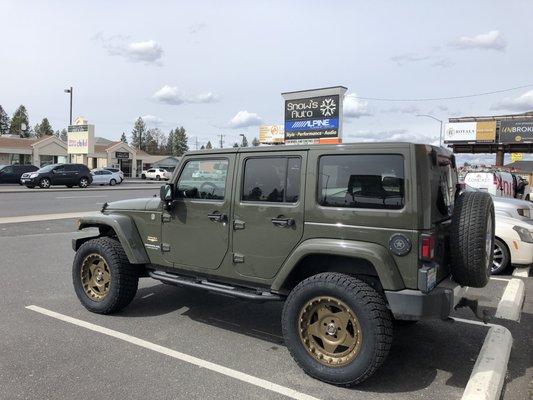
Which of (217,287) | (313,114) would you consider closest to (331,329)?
(217,287)

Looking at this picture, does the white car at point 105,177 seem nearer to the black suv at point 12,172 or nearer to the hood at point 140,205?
the black suv at point 12,172

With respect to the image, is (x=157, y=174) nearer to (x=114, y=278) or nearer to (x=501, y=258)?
(x=501, y=258)

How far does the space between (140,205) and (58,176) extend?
97.2ft

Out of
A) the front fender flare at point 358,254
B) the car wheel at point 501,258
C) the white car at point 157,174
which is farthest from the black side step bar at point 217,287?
the white car at point 157,174

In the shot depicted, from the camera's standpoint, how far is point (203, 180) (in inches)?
198

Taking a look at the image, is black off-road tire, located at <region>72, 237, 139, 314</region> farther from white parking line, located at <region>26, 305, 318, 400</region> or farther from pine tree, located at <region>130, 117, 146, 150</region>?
pine tree, located at <region>130, 117, 146, 150</region>

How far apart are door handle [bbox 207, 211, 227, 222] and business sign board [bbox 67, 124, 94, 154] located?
43.2 meters

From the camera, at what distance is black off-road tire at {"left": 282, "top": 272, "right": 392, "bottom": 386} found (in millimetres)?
3717

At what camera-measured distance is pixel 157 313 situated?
18.4 ft

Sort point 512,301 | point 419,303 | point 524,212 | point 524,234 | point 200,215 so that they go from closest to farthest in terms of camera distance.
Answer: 1. point 419,303
2. point 200,215
3. point 512,301
4. point 524,234
5. point 524,212

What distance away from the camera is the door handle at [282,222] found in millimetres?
4242

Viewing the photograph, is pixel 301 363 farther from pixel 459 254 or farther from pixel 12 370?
pixel 12 370

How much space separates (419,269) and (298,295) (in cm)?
100

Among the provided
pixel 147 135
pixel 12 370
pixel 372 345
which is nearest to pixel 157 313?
pixel 12 370
